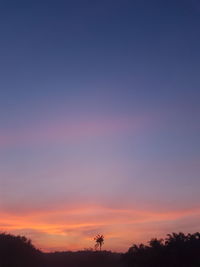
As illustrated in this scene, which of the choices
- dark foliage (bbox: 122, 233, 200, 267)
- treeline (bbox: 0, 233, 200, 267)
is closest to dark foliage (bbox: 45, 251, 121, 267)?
treeline (bbox: 0, 233, 200, 267)

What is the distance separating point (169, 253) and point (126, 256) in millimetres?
9245

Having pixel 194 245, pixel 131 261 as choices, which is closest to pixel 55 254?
pixel 131 261

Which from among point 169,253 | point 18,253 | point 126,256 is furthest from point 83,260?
point 169,253

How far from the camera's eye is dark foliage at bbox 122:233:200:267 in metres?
72.2

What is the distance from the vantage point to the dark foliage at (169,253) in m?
72.2

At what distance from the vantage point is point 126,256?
80.1 m

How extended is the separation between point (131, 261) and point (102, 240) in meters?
59.7

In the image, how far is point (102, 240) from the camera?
138 meters

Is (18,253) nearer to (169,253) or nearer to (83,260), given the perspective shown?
(83,260)

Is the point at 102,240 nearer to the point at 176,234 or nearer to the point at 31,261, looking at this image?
the point at 31,261

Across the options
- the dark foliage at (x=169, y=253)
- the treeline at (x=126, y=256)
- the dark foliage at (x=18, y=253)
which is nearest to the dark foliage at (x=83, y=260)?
the treeline at (x=126, y=256)

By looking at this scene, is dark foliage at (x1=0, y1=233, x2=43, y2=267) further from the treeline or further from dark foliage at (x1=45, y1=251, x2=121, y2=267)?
dark foliage at (x1=45, y1=251, x2=121, y2=267)

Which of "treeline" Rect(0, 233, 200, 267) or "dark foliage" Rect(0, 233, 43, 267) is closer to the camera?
"treeline" Rect(0, 233, 200, 267)

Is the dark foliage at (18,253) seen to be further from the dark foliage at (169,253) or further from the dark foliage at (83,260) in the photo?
the dark foliage at (169,253)
